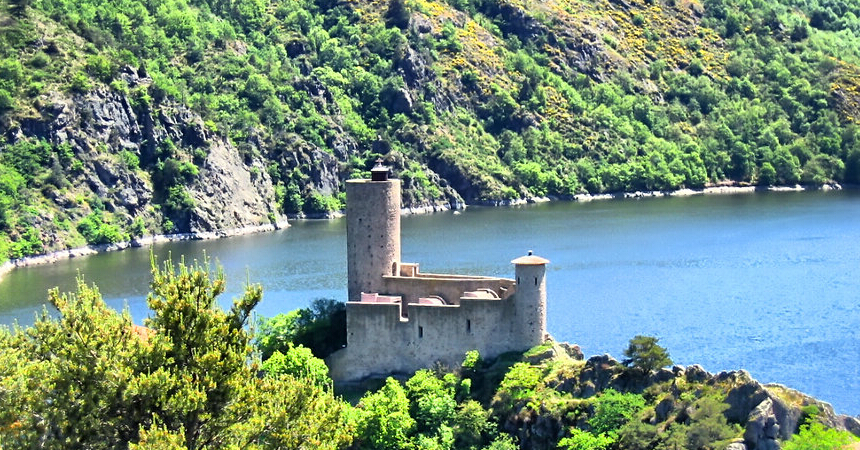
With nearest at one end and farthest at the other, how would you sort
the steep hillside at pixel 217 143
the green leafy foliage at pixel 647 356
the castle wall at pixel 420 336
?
the green leafy foliage at pixel 647 356 < the castle wall at pixel 420 336 < the steep hillside at pixel 217 143

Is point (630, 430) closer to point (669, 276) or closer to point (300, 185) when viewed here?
point (669, 276)

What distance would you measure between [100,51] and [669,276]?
269 feet

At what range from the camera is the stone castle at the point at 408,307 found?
54.6m

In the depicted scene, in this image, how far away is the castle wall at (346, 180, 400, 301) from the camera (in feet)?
192

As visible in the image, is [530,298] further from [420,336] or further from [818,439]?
[818,439]

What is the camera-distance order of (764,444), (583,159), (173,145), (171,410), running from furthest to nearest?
(583,159), (173,145), (764,444), (171,410)

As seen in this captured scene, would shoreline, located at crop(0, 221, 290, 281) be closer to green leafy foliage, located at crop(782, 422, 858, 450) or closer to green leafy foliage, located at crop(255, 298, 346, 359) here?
green leafy foliage, located at crop(255, 298, 346, 359)

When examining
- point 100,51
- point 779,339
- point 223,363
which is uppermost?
point 100,51

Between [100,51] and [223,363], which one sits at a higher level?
[100,51]

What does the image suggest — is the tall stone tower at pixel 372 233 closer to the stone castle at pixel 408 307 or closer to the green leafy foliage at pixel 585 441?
the stone castle at pixel 408 307

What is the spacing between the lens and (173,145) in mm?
153000

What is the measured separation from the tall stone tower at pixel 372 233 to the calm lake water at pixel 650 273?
12070mm

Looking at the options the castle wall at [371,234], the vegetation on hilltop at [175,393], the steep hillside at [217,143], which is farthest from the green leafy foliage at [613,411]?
the steep hillside at [217,143]

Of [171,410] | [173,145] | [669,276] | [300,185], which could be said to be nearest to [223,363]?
[171,410]
